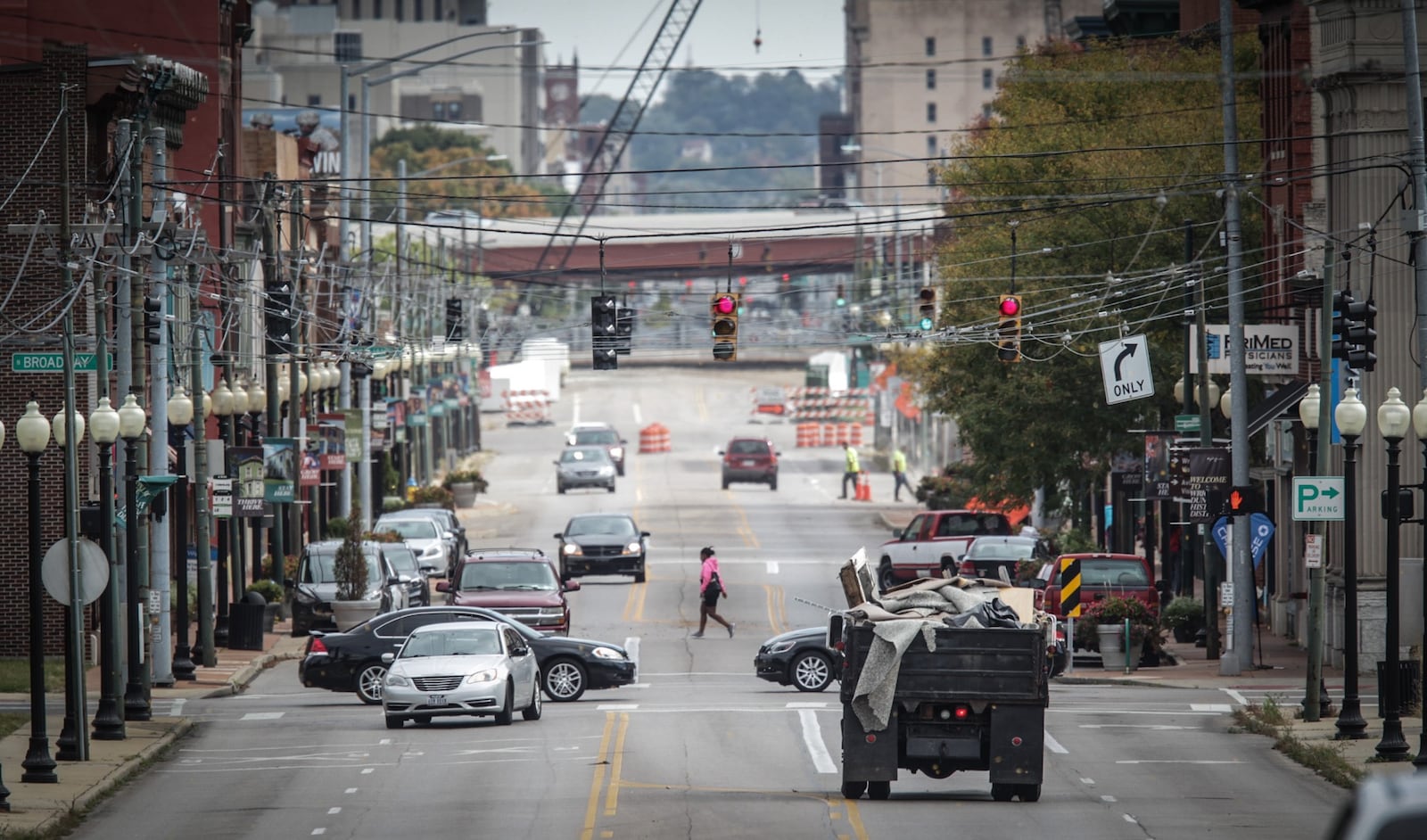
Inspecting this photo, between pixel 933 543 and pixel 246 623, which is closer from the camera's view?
A: pixel 246 623

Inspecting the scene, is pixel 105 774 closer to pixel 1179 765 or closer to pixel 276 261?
pixel 1179 765

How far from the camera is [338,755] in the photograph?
25.8m

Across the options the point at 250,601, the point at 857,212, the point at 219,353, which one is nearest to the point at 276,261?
the point at 219,353

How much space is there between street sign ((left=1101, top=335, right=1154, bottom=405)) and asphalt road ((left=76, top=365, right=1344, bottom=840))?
6.68 metres

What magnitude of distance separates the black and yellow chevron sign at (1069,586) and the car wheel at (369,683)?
12.2 m

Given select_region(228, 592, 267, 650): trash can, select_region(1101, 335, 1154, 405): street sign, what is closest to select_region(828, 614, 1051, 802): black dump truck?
select_region(1101, 335, 1154, 405): street sign

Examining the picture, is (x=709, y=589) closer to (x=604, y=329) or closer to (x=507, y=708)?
(x=604, y=329)

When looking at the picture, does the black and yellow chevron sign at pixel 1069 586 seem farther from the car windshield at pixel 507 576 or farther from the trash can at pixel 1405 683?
the trash can at pixel 1405 683

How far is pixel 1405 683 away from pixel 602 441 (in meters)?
63.5

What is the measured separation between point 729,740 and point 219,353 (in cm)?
Result: 1583

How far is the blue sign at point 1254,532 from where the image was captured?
119 feet

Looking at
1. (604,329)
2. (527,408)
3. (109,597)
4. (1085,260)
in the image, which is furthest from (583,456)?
(109,597)

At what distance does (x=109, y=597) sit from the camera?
1051 inches

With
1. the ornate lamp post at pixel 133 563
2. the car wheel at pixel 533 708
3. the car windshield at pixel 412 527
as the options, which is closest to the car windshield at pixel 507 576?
the ornate lamp post at pixel 133 563
